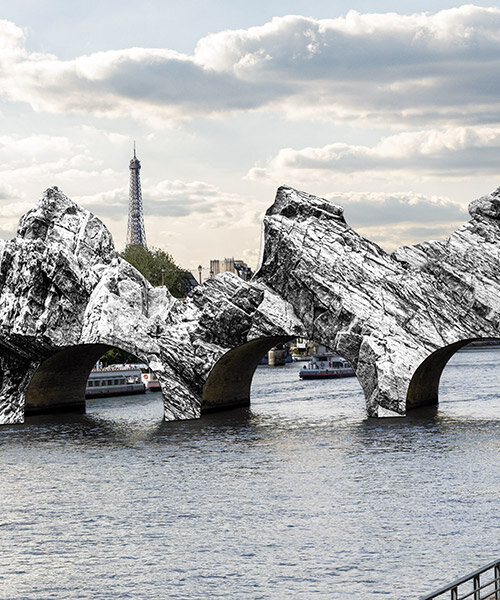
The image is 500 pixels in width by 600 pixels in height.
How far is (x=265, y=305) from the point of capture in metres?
52.2

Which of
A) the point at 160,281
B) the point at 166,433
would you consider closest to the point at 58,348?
the point at 166,433

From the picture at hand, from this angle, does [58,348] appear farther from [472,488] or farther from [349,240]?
[472,488]

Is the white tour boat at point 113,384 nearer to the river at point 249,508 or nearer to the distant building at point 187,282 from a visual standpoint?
the distant building at point 187,282

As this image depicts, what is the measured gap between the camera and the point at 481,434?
1849 inches

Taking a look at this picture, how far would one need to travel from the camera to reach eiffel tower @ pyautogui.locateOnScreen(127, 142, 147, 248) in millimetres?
187375

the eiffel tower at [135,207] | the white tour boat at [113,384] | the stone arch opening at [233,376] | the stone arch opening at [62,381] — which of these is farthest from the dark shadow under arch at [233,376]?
the eiffel tower at [135,207]

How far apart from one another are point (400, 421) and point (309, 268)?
9.08 meters

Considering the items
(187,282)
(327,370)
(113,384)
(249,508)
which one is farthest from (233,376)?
(187,282)

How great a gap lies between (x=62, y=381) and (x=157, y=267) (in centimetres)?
5636

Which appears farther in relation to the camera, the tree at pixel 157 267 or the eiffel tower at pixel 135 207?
the eiffel tower at pixel 135 207

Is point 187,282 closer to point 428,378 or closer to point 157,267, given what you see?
point 157,267

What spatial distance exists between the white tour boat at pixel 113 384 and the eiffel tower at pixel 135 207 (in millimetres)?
96858

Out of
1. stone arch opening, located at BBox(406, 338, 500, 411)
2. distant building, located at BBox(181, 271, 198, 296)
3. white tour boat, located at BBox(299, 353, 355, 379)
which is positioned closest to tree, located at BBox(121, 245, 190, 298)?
distant building, located at BBox(181, 271, 198, 296)

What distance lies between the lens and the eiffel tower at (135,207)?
615 ft
